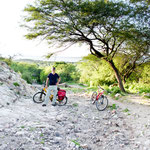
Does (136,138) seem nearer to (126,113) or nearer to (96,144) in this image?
(96,144)

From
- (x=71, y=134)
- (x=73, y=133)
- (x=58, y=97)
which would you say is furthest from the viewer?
(x=58, y=97)

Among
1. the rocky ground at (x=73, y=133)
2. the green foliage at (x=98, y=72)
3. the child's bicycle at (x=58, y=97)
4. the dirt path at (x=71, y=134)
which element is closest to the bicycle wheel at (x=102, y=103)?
the rocky ground at (x=73, y=133)

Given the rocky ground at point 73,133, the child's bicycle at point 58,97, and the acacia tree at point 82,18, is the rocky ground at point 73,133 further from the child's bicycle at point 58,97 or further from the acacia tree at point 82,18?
the acacia tree at point 82,18

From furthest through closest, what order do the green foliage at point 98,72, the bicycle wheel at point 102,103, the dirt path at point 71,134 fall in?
the green foliage at point 98,72 → the bicycle wheel at point 102,103 → the dirt path at point 71,134

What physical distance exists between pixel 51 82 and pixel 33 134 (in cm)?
356

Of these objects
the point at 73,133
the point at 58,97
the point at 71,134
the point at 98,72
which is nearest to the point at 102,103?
the point at 58,97

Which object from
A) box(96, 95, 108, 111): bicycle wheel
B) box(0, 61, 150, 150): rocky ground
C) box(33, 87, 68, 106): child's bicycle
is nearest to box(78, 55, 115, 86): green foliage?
box(96, 95, 108, 111): bicycle wheel

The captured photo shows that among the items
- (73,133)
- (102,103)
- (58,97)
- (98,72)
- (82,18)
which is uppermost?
(82,18)

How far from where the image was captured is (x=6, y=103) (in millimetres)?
5984

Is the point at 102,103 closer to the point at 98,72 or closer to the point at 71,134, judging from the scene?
the point at 71,134

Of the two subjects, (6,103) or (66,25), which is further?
(66,25)

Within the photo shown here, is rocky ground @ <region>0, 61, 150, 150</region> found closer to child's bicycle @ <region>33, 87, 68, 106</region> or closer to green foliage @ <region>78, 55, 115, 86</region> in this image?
child's bicycle @ <region>33, 87, 68, 106</region>

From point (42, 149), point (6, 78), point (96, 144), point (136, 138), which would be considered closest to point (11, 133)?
point (42, 149)

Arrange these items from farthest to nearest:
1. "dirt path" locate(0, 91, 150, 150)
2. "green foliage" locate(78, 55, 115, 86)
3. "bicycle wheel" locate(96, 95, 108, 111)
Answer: "green foliage" locate(78, 55, 115, 86), "bicycle wheel" locate(96, 95, 108, 111), "dirt path" locate(0, 91, 150, 150)
